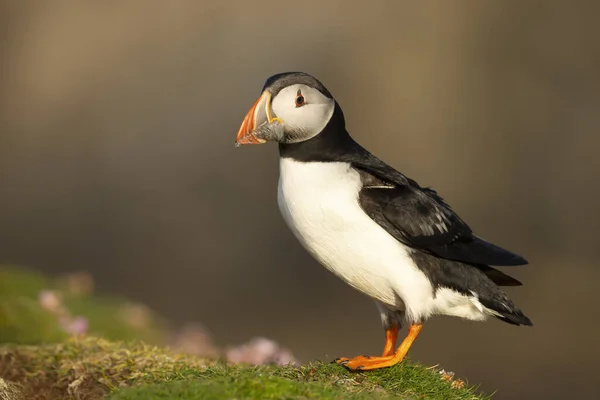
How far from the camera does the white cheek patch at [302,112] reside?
5277 mm

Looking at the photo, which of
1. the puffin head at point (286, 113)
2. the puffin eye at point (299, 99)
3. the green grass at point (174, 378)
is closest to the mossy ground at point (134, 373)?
the green grass at point (174, 378)

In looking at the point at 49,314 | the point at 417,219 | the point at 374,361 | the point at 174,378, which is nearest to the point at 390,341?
the point at 374,361

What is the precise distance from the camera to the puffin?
17.0ft

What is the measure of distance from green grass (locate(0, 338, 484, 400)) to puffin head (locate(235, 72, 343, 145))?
1414 millimetres

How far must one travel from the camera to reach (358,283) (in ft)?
17.5

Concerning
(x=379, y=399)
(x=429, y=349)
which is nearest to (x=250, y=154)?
(x=429, y=349)

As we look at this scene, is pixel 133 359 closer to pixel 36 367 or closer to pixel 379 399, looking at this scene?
pixel 36 367

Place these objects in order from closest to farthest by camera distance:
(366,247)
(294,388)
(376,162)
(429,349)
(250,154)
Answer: (294,388) → (366,247) → (376,162) → (429,349) → (250,154)

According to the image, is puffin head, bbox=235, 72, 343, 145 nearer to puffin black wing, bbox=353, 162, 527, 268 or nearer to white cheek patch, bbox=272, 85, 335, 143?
white cheek patch, bbox=272, 85, 335, 143

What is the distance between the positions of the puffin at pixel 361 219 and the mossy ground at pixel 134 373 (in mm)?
304

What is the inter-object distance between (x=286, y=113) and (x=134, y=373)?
1916mm

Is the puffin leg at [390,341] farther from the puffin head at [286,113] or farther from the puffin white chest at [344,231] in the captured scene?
→ the puffin head at [286,113]

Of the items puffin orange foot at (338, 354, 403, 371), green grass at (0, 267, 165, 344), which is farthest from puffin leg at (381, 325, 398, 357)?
green grass at (0, 267, 165, 344)

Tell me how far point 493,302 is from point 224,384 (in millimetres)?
2246
